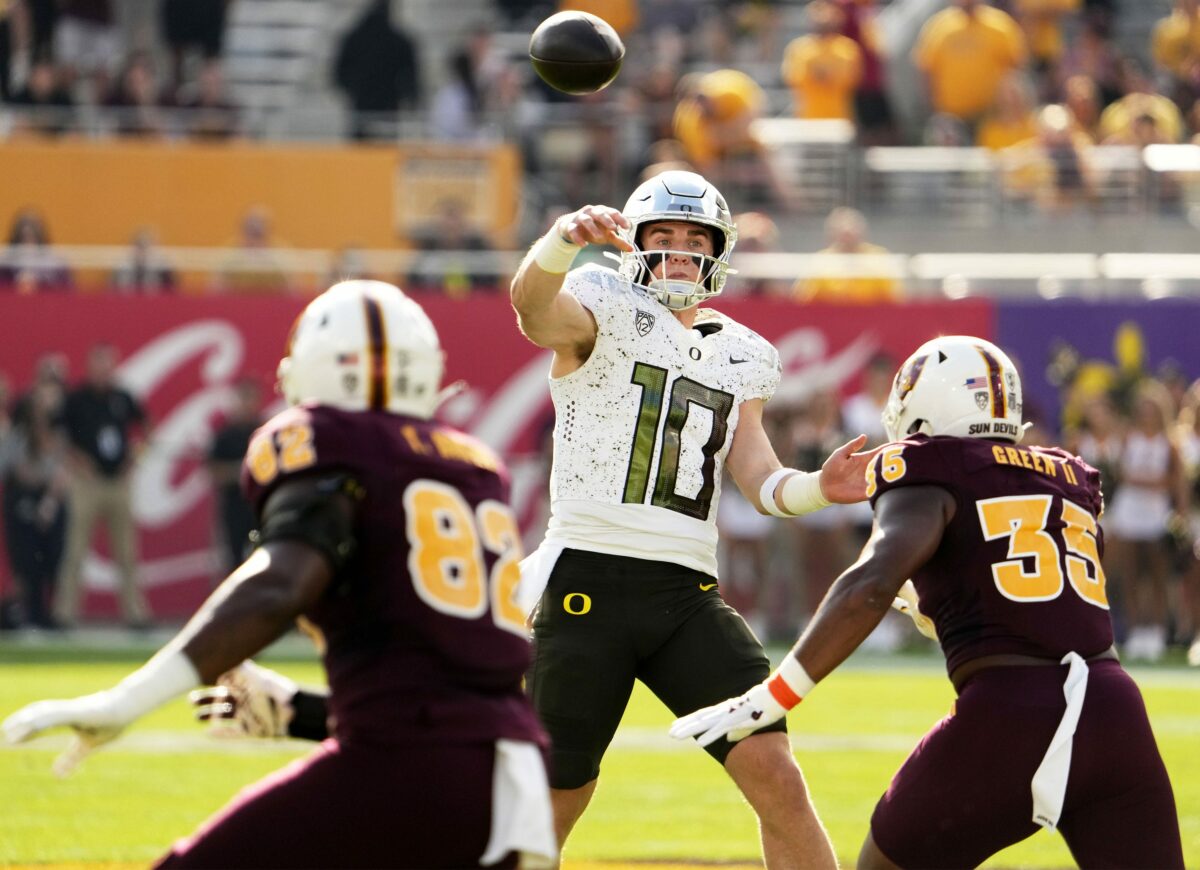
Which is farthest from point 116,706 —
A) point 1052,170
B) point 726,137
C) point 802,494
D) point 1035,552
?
point 1052,170

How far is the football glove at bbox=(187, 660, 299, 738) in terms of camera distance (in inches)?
168

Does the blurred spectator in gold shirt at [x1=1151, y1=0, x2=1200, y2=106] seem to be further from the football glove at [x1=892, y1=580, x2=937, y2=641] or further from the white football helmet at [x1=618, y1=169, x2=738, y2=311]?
the football glove at [x1=892, y1=580, x2=937, y2=641]

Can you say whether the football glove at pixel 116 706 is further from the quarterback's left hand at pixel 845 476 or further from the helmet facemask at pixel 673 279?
the helmet facemask at pixel 673 279

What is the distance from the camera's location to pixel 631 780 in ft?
30.0

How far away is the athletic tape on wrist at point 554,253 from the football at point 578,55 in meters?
1.51

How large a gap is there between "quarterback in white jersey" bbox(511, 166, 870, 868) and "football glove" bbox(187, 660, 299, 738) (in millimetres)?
1393

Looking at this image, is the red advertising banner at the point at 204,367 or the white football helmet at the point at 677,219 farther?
the red advertising banner at the point at 204,367

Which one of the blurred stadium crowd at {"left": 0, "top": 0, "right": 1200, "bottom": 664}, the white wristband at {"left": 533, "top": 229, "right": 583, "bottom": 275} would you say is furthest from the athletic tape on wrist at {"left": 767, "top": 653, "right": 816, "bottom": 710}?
the blurred stadium crowd at {"left": 0, "top": 0, "right": 1200, "bottom": 664}

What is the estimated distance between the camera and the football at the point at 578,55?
263 inches

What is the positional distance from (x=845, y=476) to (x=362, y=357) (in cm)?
197

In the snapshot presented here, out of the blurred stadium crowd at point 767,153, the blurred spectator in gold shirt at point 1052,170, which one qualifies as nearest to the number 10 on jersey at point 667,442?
the blurred stadium crowd at point 767,153

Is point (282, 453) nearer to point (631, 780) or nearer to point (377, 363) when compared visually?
point (377, 363)

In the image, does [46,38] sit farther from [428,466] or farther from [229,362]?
[428,466]

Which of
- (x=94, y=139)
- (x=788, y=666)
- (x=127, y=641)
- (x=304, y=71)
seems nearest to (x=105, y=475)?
(x=127, y=641)
